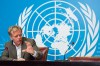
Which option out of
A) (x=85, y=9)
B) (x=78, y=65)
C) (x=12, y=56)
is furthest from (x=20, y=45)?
(x=78, y=65)

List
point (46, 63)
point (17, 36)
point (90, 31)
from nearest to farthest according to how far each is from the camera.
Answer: point (46, 63) → point (17, 36) → point (90, 31)

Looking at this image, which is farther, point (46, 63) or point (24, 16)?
point (24, 16)

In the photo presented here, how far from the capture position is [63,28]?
434cm

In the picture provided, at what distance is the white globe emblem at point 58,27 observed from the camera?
4.34m

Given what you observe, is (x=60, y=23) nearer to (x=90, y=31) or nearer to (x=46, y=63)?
(x=90, y=31)

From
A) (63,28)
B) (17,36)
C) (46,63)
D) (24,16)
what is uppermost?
(24,16)

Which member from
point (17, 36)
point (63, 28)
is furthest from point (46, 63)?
point (63, 28)

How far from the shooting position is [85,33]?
431 cm

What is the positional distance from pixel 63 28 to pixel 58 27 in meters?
0.09

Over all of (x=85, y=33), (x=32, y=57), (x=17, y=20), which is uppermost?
(x=17, y=20)

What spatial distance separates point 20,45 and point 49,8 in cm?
131

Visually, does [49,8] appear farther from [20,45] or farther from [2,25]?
[20,45]

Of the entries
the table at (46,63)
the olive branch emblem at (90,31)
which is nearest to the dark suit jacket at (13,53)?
the olive branch emblem at (90,31)

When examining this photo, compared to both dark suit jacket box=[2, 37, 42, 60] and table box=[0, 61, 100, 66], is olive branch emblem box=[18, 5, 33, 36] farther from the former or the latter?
table box=[0, 61, 100, 66]
